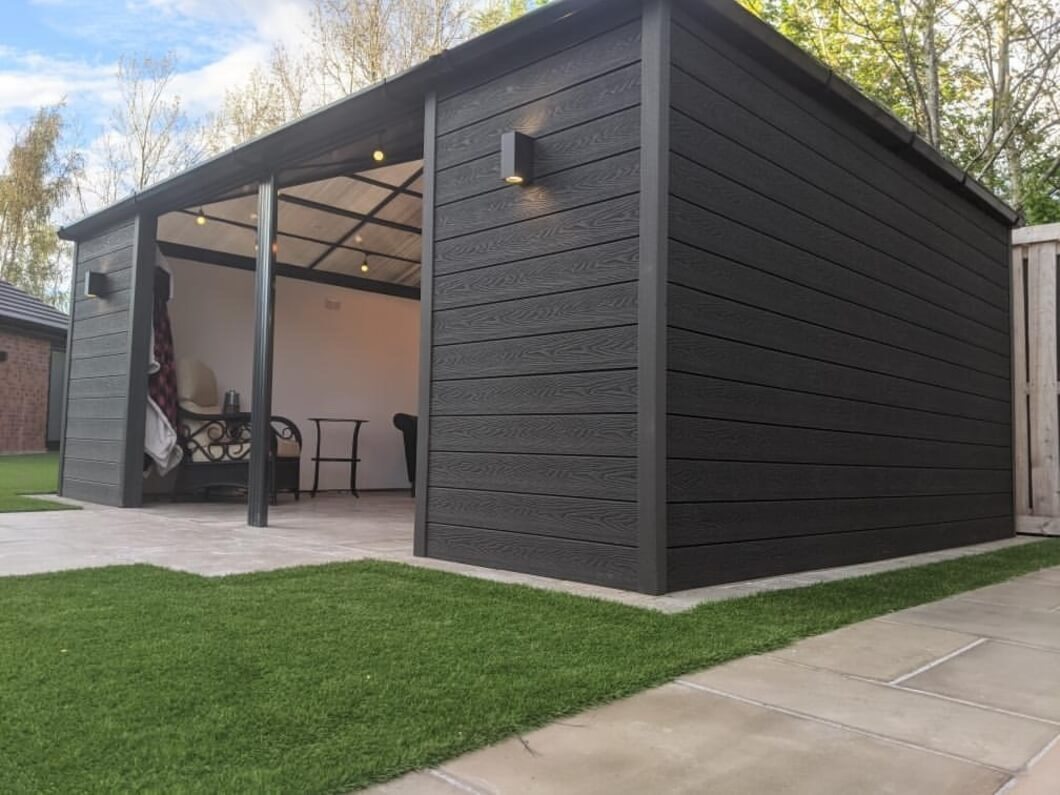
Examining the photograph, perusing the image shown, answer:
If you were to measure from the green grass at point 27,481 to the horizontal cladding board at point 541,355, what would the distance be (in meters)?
3.89

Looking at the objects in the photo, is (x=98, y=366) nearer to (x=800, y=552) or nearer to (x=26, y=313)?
(x=800, y=552)

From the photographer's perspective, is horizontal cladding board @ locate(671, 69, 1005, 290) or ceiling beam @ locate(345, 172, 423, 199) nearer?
horizontal cladding board @ locate(671, 69, 1005, 290)

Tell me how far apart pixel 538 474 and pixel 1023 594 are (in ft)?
7.21

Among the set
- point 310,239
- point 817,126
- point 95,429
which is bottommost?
point 95,429

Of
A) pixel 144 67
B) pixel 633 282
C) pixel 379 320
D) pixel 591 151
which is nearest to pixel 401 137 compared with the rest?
pixel 591 151

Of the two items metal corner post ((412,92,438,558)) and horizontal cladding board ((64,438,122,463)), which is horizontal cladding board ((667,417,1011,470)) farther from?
horizontal cladding board ((64,438,122,463))

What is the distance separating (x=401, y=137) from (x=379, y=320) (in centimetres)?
472

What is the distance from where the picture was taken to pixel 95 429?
6.88 metres

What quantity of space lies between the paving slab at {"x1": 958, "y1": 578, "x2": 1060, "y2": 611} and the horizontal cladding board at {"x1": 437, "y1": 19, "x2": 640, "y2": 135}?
2.72m

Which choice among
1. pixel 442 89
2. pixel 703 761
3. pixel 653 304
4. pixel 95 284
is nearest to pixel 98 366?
pixel 95 284

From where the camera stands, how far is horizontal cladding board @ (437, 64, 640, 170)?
3.33 metres

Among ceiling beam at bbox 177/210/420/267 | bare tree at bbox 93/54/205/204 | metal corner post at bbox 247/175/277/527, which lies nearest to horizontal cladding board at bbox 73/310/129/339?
ceiling beam at bbox 177/210/420/267

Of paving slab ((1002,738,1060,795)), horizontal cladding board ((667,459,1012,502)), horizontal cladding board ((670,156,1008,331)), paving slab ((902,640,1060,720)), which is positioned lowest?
paving slab ((902,640,1060,720))

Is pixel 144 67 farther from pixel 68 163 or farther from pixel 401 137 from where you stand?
pixel 401 137
